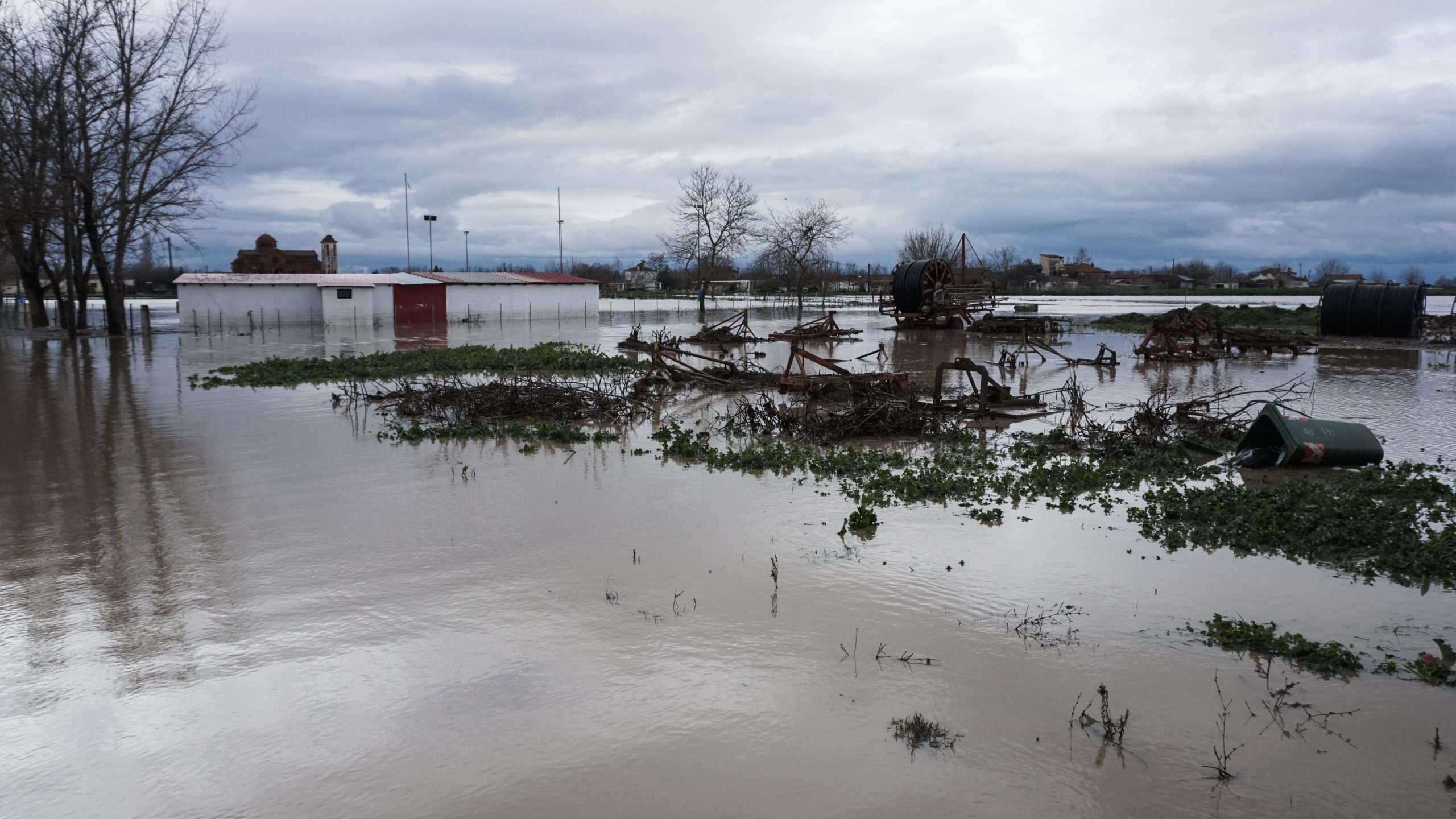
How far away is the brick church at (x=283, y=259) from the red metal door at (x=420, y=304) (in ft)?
165

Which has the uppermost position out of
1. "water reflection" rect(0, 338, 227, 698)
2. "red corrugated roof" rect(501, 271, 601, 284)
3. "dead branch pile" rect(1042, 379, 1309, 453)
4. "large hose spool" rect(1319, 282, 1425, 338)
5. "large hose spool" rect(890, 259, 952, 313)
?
"red corrugated roof" rect(501, 271, 601, 284)

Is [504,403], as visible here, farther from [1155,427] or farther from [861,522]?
[1155,427]

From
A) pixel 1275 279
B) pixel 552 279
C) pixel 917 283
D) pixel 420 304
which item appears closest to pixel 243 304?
pixel 420 304

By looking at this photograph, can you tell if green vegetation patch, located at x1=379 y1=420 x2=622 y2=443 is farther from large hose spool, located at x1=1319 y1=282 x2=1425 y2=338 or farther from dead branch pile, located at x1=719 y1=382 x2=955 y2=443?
large hose spool, located at x1=1319 y1=282 x2=1425 y2=338

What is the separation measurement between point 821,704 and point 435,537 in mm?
4374

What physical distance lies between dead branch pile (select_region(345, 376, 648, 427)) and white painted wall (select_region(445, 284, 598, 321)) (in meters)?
38.0

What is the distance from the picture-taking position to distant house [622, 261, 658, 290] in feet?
387

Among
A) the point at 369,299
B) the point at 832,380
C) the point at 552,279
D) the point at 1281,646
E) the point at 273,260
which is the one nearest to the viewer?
the point at 1281,646

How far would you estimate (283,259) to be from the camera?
332ft

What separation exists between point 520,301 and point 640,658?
169 ft

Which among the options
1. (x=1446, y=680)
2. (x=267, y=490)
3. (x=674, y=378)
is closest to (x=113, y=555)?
(x=267, y=490)

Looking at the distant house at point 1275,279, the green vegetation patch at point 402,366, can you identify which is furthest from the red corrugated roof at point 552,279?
the distant house at point 1275,279

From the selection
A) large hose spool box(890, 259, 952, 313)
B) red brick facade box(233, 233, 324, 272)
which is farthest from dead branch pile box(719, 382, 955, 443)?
red brick facade box(233, 233, 324, 272)

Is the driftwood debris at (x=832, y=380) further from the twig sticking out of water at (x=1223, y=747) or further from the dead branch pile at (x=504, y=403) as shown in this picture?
the twig sticking out of water at (x=1223, y=747)
